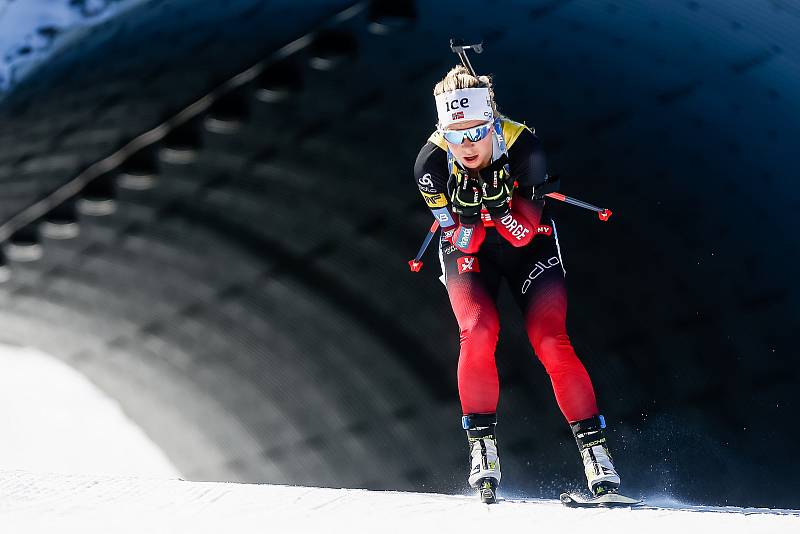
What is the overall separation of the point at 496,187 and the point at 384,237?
15.9ft

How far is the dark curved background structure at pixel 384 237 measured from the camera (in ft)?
23.0

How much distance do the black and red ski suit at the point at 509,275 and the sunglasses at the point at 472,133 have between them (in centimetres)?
19

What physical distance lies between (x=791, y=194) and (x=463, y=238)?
3220mm

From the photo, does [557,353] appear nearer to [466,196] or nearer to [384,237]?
[466,196]

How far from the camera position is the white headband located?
4.53 m

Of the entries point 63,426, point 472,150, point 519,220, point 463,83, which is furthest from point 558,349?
point 63,426

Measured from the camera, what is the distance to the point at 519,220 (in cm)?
475

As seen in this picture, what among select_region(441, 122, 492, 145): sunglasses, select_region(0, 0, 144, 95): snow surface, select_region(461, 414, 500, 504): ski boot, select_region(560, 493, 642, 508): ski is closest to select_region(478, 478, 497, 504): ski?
select_region(461, 414, 500, 504): ski boot

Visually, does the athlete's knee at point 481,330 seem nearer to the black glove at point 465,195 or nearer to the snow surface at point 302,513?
the black glove at point 465,195

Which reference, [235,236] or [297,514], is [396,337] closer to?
[235,236]

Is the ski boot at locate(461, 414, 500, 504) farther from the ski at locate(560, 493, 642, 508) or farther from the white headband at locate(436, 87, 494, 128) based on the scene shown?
the white headband at locate(436, 87, 494, 128)

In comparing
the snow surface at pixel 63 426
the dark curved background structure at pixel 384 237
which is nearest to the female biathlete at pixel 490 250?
the dark curved background structure at pixel 384 237

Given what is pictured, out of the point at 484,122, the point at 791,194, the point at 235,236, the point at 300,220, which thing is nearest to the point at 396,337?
the point at 300,220

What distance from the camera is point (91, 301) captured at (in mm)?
12484
